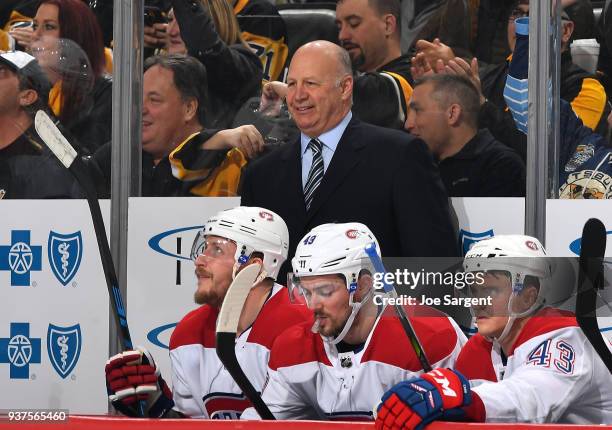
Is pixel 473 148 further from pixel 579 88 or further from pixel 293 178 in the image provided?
pixel 293 178

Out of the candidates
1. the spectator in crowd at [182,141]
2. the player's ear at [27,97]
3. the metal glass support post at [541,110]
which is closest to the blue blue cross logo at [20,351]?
the spectator in crowd at [182,141]

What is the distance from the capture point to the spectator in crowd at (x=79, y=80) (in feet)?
13.3

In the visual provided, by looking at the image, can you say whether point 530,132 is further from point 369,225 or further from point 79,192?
point 79,192

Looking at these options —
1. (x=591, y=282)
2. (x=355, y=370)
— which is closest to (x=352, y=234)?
(x=355, y=370)

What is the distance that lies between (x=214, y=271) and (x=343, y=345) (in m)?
0.49

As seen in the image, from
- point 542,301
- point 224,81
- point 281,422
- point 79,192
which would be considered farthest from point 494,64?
point 281,422

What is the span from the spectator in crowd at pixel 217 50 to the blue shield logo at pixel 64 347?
2.59ft

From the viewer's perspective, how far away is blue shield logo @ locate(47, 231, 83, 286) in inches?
160

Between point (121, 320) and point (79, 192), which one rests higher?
point (79, 192)

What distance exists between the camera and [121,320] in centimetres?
355

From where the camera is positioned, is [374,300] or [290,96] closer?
[374,300]

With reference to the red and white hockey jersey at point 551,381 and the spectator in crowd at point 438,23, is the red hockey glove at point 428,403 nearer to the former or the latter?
the red and white hockey jersey at point 551,381

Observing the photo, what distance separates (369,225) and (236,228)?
0.42 metres

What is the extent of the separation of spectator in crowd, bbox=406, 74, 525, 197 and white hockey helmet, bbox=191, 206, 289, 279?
596mm
